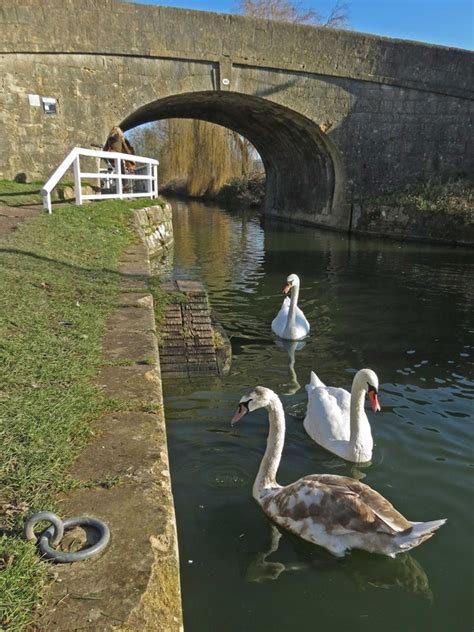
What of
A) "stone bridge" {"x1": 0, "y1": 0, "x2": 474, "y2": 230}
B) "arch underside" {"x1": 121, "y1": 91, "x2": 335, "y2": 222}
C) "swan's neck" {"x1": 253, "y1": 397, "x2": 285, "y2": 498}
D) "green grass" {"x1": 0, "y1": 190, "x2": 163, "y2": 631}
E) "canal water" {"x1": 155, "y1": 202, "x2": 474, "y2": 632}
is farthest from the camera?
"arch underside" {"x1": 121, "y1": 91, "x2": 335, "y2": 222}

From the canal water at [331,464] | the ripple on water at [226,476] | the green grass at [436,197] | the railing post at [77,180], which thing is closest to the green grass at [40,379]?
the canal water at [331,464]

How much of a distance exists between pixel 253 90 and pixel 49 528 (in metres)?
18.0

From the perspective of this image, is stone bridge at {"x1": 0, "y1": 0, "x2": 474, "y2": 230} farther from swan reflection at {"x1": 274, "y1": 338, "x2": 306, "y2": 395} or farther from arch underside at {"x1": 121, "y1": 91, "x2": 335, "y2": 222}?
swan reflection at {"x1": 274, "y1": 338, "x2": 306, "y2": 395}

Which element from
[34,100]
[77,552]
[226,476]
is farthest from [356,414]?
[34,100]

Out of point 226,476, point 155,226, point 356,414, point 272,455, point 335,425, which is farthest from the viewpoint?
point 155,226

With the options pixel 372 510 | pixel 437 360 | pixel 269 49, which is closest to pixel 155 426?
pixel 372 510

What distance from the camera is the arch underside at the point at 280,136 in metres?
19.0

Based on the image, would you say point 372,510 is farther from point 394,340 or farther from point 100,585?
point 394,340

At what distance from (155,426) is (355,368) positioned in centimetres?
394

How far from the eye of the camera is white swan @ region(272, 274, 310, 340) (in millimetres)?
7227

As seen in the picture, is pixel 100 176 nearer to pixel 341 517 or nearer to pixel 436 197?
pixel 341 517

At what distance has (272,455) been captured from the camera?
138 inches

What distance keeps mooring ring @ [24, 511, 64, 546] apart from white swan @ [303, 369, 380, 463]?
2.63m

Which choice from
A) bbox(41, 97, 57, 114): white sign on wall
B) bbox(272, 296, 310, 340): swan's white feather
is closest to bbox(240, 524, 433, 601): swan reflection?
bbox(272, 296, 310, 340): swan's white feather
